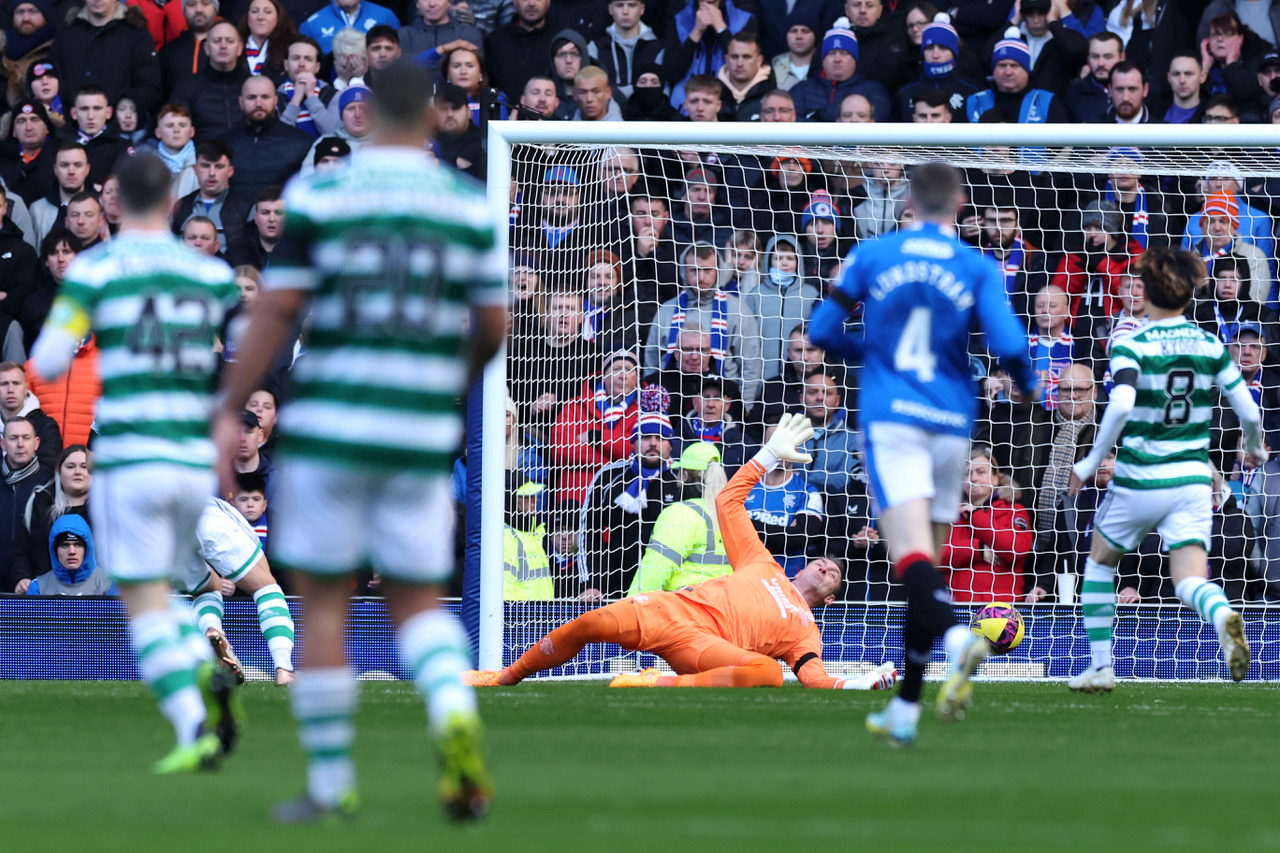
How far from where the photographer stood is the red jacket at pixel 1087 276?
1266 centimetres

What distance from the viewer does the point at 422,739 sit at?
6699 mm

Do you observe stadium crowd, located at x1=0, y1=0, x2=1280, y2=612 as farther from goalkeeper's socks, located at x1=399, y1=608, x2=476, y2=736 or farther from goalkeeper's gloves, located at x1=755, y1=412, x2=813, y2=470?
goalkeeper's socks, located at x1=399, y1=608, x2=476, y2=736

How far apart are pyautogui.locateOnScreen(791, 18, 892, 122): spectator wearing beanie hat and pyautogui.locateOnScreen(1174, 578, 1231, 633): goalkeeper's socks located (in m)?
5.83

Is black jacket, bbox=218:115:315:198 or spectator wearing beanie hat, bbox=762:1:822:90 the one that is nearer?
black jacket, bbox=218:115:315:198

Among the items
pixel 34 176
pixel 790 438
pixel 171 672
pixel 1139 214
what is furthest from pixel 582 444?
pixel 171 672

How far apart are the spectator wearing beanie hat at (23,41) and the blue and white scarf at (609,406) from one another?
6.34m

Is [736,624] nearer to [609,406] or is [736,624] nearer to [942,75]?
[609,406]

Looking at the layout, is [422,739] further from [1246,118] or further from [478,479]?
[1246,118]

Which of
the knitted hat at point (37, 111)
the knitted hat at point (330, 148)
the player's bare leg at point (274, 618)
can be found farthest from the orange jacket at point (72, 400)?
the player's bare leg at point (274, 618)

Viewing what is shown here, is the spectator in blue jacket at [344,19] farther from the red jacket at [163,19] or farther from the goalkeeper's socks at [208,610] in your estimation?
the goalkeeper's socks at [208,610]

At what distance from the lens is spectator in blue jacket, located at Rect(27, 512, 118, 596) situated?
39.6 feet

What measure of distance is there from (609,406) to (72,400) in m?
3.87

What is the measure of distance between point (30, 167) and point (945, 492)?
989cm

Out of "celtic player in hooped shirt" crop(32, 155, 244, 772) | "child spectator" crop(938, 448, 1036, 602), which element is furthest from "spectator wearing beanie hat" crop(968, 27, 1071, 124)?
"celtic player in hooped shirt" crop(32, 155, 244, 772)
